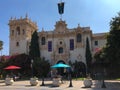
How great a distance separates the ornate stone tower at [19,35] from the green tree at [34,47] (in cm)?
363

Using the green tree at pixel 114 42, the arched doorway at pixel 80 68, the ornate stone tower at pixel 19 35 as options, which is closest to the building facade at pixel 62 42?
the ornate stone tower at pixel 19 35

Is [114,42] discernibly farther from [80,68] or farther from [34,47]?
[34,47]

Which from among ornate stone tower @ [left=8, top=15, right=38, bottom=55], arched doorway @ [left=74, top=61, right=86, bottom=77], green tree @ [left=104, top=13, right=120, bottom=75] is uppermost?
ornate stone tower @ [left=8, top=15, right=38, bottom=55]

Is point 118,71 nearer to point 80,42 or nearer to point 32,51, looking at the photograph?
point 80,42

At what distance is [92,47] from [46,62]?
402 inches

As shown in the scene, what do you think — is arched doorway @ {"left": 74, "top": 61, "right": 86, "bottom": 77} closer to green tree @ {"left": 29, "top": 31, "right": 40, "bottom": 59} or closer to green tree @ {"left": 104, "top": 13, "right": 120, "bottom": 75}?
green tree @ {"left": 29, "top": 31, "right": 40, "bottom": 59}

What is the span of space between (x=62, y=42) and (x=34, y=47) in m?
6.10

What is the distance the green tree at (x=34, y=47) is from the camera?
190 ft

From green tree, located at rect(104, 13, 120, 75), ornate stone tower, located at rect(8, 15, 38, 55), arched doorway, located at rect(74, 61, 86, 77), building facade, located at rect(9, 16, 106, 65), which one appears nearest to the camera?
green tree, located at rect(104, 13, 120, 75)

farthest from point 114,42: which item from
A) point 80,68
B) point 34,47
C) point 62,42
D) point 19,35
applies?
point 19,35

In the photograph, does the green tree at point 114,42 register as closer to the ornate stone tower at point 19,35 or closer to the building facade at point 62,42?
the building facade at point 62,42

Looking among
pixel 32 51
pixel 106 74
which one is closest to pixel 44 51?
pixel 32 51

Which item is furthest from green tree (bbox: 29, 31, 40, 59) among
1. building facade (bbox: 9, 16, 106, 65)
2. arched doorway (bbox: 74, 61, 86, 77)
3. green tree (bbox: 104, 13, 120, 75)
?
green tree (bbox: 104, 13, 120, 75)

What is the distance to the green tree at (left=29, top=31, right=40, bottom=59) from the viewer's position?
2276 inches
